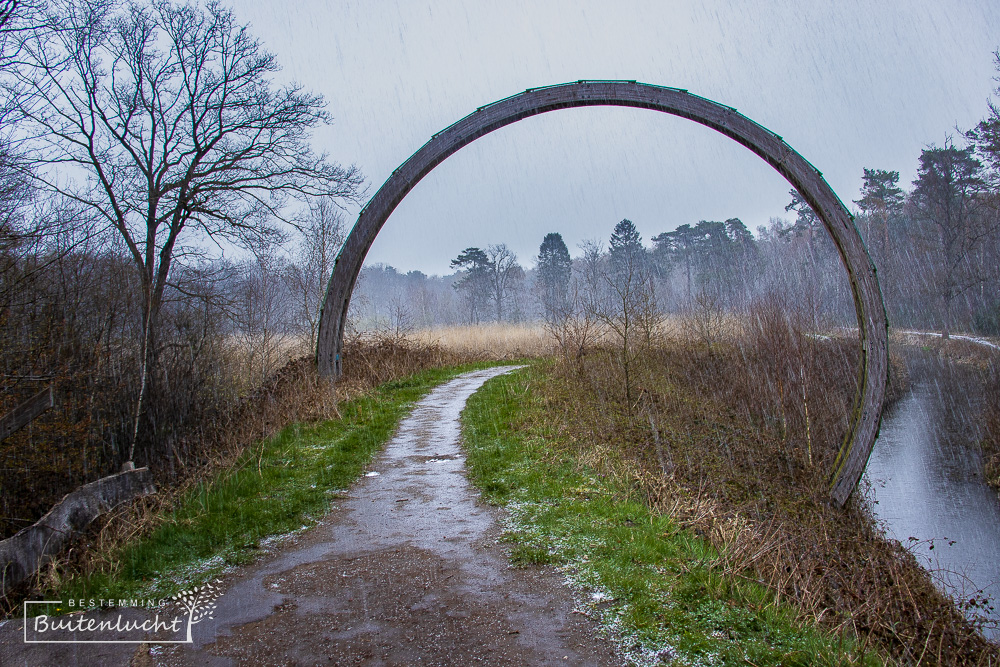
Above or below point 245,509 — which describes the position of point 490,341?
above

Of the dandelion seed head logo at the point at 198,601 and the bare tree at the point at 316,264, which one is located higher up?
the bare tree at the point at 316,264

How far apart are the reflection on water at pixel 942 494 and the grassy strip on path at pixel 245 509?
7.43 m

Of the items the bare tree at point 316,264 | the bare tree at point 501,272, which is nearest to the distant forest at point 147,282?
the bare tree at point 316,264

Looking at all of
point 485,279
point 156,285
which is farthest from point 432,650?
point 485,279

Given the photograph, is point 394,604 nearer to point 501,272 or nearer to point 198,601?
point 198,601

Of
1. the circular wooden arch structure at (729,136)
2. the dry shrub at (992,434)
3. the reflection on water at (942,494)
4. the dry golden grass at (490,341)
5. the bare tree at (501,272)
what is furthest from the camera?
the bare tree at (501,272)

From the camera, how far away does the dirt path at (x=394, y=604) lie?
132 inches

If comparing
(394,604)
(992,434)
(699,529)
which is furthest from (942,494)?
(394,604)

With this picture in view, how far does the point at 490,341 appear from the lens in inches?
957

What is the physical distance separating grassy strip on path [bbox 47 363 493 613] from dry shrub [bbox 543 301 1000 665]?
325cm

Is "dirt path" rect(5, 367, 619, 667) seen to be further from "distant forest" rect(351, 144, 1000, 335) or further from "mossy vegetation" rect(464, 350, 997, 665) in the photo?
"distant forest" rect(351, 144, 1000, 335)

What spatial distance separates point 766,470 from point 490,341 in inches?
600

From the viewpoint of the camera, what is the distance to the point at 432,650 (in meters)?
3.39

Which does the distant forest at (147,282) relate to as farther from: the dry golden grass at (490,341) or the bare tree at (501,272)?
the bare tree at (501,272)
